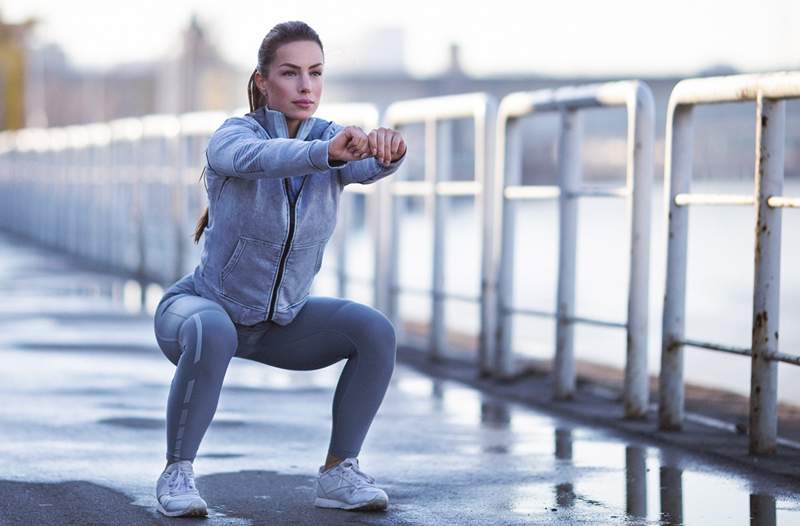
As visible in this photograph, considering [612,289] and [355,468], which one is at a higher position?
[355,468]

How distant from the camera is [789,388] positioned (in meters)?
10.4

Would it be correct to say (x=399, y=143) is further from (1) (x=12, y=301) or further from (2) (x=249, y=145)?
(1) (x=12, y=301)

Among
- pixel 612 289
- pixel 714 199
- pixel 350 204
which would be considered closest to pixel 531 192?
pixel 714 199

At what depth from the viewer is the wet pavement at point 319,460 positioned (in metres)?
5.16

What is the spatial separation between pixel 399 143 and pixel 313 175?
1.50ft

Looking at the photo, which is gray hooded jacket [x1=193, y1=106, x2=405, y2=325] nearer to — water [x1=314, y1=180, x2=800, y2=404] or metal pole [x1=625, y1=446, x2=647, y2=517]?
metal pole [x1=625, y1=446, x2=647, y2=517]

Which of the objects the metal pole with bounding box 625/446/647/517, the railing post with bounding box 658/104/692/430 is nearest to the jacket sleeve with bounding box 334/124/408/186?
the metal pole with bounding box 625/446/647/517

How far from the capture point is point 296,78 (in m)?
4.97

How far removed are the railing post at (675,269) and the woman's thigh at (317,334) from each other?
227 cm

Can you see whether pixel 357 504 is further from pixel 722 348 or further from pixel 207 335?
pixel 722 348

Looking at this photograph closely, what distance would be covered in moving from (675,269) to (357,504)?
240cm

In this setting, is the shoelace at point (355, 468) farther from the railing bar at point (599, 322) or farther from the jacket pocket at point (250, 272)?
the railing bar at point (599, 322)

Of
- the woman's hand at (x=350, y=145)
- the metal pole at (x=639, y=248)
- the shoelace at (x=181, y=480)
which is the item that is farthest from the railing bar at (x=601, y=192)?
the woman's hand at (x=350, y=145)

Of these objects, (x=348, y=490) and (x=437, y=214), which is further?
(x=437, y=214)
